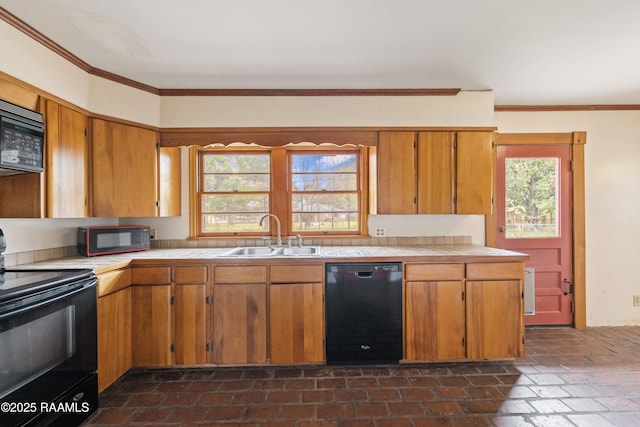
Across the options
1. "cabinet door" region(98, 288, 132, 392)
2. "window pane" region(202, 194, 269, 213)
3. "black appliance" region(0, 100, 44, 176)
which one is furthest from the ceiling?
"cabinet door" region(98, 288, 132, 392)

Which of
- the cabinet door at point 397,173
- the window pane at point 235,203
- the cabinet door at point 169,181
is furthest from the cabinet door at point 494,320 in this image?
the cabinet door at point 169,181

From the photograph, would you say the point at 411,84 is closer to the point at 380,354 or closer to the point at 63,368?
the point at 380,354

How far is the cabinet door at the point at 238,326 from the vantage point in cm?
240

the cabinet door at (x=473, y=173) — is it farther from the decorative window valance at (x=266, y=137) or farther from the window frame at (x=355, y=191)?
the window frame at (x=355, y=191)

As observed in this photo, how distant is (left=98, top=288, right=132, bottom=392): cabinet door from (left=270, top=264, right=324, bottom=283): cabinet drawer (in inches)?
42.6

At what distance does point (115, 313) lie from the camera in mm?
2184

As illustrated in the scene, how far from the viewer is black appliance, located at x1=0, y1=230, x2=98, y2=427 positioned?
140 centimetres

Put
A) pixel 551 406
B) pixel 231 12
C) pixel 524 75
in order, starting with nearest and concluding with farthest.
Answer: pixel 231 12
pixel 551 406
pixel 524 75

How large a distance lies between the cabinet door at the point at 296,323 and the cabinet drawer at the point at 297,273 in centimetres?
4

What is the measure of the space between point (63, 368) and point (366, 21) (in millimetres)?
2605

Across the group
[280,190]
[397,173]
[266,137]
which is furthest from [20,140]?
[397,173]

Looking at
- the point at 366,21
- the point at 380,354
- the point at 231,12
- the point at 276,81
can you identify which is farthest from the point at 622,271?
the point at 231,12

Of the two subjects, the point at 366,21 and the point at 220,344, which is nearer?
the point at 366,21

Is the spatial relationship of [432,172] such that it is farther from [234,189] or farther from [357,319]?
[234,189]
